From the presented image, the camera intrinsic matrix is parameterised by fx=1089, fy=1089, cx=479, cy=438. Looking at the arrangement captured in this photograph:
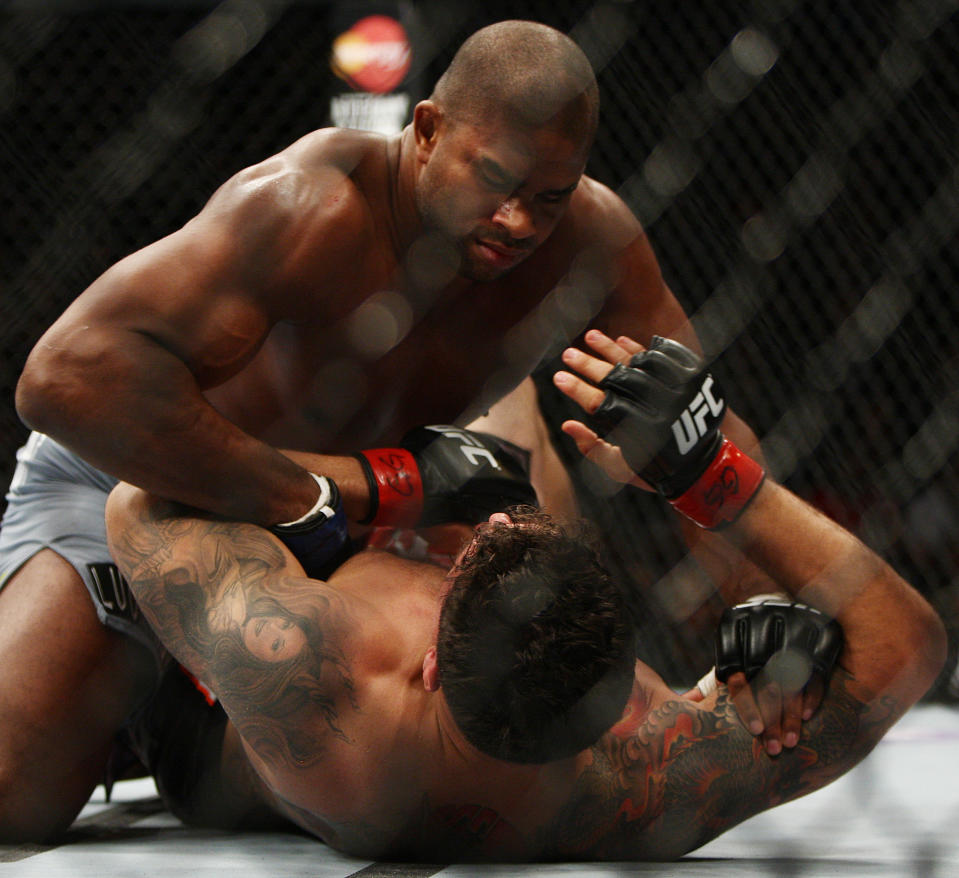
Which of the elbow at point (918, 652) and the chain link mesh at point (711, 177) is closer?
the elbow at point (918, 652)

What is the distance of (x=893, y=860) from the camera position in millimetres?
1136

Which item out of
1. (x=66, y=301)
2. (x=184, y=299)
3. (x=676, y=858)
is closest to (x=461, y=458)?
(x=184, y=299)

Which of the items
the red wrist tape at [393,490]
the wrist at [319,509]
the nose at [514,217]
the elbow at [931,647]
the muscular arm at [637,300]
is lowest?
the elbow at [931,647]

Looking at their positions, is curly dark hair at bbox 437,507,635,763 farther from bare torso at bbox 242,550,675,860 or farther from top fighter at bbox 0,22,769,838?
top fighter at bbox 0,22,769,838

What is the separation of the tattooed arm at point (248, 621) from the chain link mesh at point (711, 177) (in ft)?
6.58

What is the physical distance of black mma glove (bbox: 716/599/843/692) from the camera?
1.20 metres

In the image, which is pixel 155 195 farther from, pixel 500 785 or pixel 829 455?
pixel 500 785

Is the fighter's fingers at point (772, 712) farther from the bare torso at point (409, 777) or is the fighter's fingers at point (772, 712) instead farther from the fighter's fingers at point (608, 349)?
the fighter's fingers at point (608, 349)

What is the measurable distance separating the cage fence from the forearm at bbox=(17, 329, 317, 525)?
1819mm

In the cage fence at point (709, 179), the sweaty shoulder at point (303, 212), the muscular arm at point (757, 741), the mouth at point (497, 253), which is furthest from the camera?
the cage fence at point (709, 179)

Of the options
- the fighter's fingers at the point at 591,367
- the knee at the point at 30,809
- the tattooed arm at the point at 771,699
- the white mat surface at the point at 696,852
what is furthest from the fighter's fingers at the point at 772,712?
the knee at the point at 30,809

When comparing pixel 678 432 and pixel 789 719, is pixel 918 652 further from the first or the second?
pixel 678 432

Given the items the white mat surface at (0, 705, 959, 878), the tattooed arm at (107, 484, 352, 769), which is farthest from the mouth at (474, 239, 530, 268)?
the white mat surface at (0, 705, 959, 878)

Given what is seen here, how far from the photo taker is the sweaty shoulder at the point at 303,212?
52.3 inches
